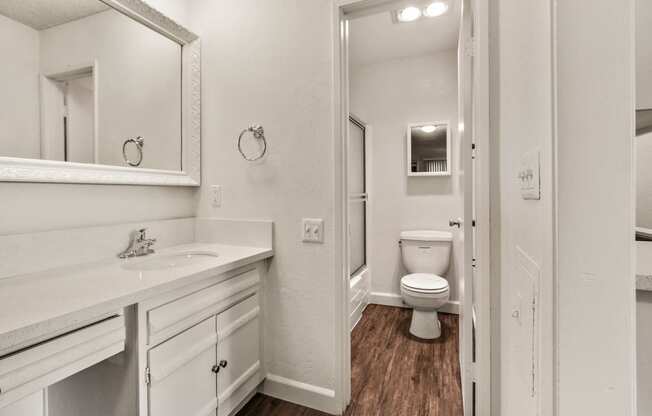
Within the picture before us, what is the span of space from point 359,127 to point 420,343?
1.92 m

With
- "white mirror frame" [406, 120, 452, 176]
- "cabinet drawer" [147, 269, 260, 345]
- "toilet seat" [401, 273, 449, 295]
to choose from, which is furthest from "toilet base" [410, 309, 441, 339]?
"cabinet drawer" [147, 269, 260, 345]

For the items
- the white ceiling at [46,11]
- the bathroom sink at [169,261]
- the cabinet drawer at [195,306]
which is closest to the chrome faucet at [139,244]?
the bathroom sink at [169,261]

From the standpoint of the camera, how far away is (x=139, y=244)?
1473mm

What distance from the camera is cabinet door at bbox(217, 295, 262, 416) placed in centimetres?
132

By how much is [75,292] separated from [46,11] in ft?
3.69

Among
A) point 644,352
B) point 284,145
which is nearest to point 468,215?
point 644,352

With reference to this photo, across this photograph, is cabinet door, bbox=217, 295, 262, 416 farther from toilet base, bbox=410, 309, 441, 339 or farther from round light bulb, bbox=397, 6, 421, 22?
round light bulb, bbox=397, 6, 421, 22

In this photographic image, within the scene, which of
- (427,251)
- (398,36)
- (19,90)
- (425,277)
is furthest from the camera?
(427,251)

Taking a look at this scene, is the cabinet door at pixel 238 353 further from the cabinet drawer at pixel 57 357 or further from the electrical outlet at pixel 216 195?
the electrical outlet at pixel 216 195

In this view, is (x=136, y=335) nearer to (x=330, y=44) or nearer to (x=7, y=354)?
(x=7, y=354)

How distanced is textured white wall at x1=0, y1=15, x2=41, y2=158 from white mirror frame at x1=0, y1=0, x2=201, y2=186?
7 cm

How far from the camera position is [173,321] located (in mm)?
1086

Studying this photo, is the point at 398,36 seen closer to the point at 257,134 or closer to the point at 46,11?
the point at 257,134

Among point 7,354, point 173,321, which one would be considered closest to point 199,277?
point 173,321
